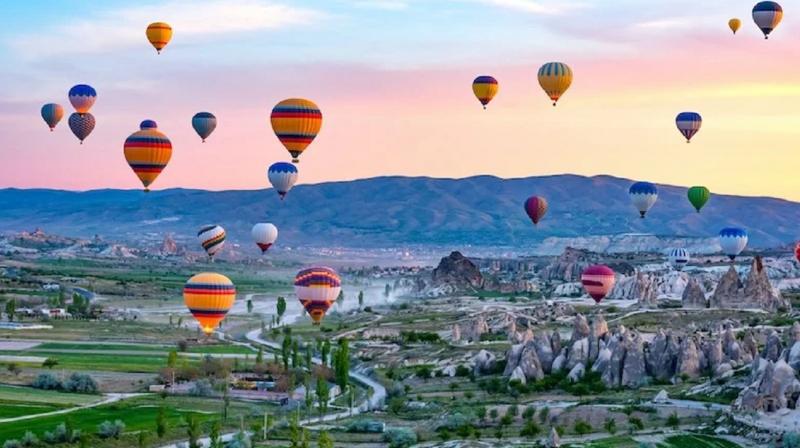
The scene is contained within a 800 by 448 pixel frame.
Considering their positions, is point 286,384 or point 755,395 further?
point 286,384

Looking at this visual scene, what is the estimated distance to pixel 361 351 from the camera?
106312mm

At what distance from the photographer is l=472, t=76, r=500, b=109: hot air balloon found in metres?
111

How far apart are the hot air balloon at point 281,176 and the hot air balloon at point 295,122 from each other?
62.3 feet

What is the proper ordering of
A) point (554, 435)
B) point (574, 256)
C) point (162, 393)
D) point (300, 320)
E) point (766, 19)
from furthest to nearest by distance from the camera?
point (574, 256), point (300, 320), point (766, 19), point (162, 393), point (554, 435)

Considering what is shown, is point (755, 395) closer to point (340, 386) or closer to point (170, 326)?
point (340, 386)

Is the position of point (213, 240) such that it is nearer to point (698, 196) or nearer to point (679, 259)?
point (698, 196)

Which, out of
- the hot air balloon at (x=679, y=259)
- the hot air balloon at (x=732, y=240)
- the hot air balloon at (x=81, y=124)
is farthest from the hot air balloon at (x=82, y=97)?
the hot air balloon at (x=679, y=259)


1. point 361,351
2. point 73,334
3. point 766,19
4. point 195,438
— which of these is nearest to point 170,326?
point 73,334

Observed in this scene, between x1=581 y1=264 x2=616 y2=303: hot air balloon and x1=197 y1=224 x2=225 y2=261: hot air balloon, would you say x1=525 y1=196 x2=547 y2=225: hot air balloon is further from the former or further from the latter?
x1=197 y1=224 x2=225 y2=261: hot air balloon

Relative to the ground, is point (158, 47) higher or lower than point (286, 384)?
higher

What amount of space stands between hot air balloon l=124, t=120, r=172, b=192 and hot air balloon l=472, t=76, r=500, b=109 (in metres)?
25.0

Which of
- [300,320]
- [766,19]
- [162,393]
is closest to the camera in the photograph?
[162,393]

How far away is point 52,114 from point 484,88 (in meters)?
37.4

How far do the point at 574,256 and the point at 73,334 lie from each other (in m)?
81.7
